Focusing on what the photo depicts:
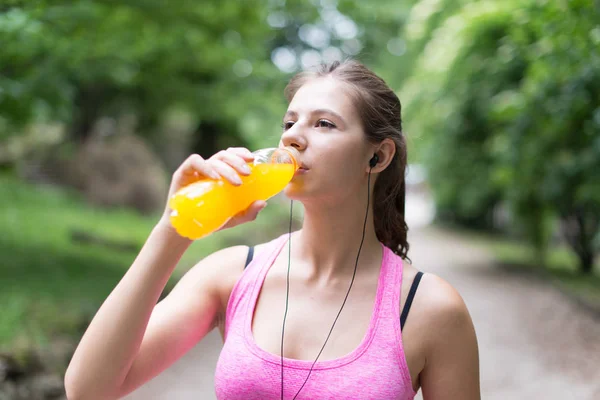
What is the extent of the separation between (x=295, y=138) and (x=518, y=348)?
662 cm

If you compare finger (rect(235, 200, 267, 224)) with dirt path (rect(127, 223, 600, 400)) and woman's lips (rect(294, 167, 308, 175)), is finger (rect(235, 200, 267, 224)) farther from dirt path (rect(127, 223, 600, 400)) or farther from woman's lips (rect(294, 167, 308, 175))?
dirt path (rect(127, 223, 600, 400))

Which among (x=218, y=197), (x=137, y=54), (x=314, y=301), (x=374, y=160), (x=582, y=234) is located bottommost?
(x=582, y=234)

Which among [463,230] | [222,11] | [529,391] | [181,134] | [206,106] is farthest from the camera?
[463,230]

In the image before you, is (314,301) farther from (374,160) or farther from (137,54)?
(137,54)

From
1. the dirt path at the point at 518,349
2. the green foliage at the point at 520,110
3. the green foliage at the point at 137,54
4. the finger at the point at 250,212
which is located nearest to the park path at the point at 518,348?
the dirt path at the point at 518,349

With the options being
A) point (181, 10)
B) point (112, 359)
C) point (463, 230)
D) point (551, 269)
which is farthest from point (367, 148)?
point (463, 230)

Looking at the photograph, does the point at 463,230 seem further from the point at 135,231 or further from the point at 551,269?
the point at 135,231

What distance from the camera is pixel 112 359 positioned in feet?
4.60

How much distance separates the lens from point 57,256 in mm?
8414

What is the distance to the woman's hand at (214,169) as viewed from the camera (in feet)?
4.38

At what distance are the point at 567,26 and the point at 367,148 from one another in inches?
138

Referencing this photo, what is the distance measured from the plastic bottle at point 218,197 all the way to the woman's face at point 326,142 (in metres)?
0.10

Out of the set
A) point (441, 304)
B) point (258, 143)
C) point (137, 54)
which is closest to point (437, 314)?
point (441, 304)

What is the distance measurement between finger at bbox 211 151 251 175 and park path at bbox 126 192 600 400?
4.38m
